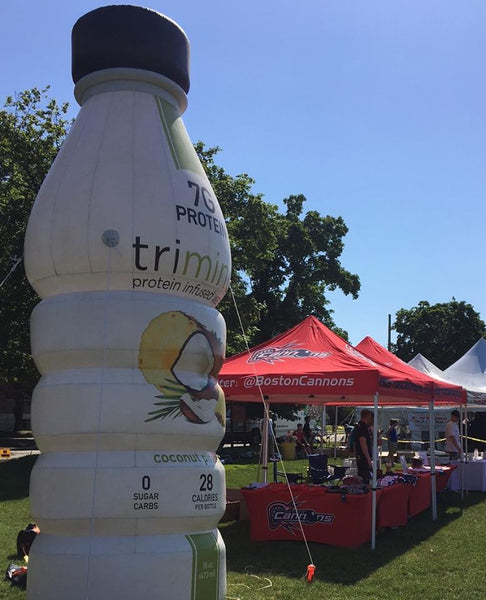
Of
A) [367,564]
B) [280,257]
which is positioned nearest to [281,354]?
[367,564]

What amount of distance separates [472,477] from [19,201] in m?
14.2

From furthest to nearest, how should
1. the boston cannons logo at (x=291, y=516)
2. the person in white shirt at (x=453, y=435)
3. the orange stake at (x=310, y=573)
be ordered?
the person in white shirt at (x=453, y=435) → the boston cannons logo at (x=291, y=516) → the orange stake at (x=310, y=573)

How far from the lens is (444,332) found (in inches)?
2164

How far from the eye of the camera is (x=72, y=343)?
20.1 ft

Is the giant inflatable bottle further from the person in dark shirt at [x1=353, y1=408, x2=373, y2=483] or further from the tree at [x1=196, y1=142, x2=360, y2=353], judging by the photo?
the tree at [x1=196, y1=142, x2=360, y2=353]

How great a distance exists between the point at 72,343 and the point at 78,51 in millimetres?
3053

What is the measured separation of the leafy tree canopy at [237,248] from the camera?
1956 cm

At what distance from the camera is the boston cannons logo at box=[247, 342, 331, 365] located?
11602 mm

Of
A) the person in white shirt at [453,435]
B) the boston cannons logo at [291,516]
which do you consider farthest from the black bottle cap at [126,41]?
the person in white shirt at [453,435]

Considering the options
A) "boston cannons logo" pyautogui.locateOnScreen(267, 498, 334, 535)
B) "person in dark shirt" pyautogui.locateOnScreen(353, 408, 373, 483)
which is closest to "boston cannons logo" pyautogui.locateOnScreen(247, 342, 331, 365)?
"person in dark shirt" pyautogui.locateOnScreen(353, 408, 373, 483)

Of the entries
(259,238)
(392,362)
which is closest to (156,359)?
(392,362)

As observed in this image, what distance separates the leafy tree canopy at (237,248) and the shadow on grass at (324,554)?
369cm

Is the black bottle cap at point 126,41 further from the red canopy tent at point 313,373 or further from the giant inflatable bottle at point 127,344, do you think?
the red canopy tent at point 313,373

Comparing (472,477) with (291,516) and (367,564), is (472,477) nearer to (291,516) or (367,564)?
(291,516)
